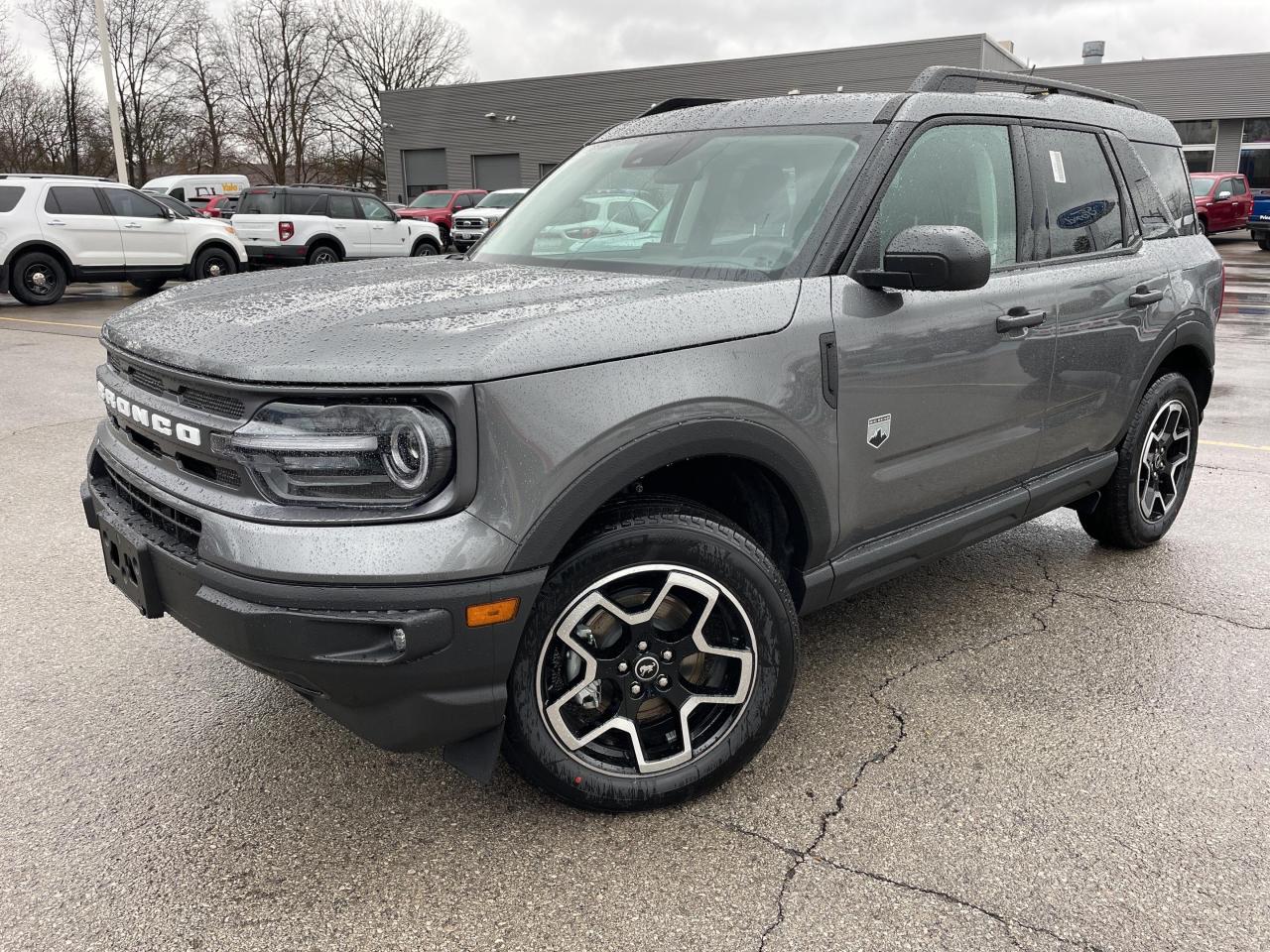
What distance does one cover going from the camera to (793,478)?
2568 mm

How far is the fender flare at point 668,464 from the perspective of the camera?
2.10 metres

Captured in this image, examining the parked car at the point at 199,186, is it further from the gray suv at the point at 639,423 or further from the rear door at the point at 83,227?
the gray suv at the point at 639,423

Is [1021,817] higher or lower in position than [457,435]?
lower

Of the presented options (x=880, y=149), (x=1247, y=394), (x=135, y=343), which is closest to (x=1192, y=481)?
(x=1247, y=394)

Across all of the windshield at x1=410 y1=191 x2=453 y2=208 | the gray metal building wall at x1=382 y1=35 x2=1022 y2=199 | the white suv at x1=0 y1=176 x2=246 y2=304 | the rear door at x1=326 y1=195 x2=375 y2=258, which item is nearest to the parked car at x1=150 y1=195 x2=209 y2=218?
the white suv at x1=0 y1=176 x2=246 y2=304

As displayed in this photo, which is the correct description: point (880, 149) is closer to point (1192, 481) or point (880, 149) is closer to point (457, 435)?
point (457, 435)

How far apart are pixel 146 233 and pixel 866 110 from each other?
15396mm

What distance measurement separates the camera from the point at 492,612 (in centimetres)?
204

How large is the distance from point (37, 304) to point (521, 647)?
1566 cm

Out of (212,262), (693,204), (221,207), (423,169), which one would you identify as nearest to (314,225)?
(212,262)

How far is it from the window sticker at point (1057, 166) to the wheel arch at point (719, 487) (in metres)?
1.72

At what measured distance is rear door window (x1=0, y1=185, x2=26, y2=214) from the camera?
14.2 m

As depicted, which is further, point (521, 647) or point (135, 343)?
point (135, 343)

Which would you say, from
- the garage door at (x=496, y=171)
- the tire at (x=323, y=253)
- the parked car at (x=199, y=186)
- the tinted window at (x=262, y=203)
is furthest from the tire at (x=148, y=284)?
the garage door at (x=496, y=171)
